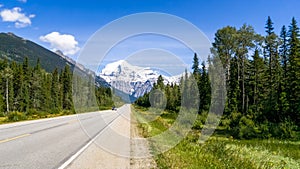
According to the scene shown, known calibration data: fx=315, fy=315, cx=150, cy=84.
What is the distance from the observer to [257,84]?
5459 centimetres

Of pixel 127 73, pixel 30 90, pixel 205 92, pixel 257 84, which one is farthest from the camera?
pixel 30 90

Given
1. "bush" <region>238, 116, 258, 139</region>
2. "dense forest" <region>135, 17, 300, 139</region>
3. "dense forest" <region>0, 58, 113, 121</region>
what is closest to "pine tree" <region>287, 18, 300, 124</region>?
"dense forest" <region>135, 17, 300, 139</region>

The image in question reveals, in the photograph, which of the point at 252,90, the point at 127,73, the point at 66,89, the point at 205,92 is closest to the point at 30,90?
the point at 66,89

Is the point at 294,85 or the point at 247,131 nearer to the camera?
the point at 247,131

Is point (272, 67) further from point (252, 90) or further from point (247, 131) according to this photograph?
point (247, 131)

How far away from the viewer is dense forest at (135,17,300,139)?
121 feet

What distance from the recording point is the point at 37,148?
11.7 metres

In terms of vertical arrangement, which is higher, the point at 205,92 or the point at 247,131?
the point at 205,92

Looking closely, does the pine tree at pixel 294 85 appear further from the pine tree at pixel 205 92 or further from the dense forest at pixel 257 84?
the pine tree at pixel 205 92

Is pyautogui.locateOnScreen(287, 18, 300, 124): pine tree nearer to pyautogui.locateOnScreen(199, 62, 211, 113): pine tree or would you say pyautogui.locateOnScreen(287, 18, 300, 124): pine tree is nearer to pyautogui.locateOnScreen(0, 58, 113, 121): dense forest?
pyautogui.locateOnScreen(199, 62, 211, 113): pine tree

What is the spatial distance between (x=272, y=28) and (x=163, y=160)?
54.8 meters

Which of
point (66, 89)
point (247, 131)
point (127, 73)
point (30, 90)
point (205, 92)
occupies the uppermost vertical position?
point (66, 89)

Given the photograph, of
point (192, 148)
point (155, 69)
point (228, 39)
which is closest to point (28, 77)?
point (228, 39)

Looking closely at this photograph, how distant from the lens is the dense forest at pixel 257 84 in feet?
121
